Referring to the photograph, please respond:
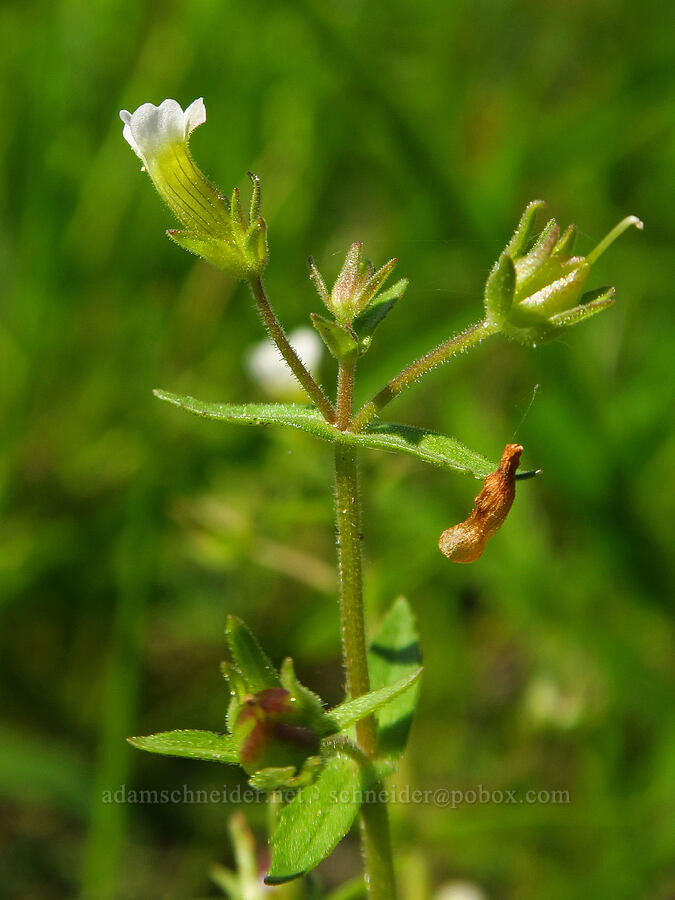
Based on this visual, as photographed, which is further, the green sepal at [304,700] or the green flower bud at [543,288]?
the green flower bud at [543,288]

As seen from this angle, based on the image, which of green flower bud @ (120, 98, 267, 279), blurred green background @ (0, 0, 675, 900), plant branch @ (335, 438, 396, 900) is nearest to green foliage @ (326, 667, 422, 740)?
plant branch @ (335, 438, 396, 900)

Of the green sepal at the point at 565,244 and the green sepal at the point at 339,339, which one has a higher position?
the green sepal at the point at 565,244

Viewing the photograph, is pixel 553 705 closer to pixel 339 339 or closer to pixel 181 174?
pixel 339 339

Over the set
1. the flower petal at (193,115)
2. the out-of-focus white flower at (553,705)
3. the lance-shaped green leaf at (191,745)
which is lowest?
the out-of-focus white flower at (553,705)

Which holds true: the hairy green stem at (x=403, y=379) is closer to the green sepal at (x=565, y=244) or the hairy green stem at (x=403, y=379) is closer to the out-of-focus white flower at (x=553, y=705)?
the green sepal at (x=565, y=244)

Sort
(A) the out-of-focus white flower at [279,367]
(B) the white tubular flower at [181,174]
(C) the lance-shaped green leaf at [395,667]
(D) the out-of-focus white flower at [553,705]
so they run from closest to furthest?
(B) the white tubular flower at [181,174]
(C) the lance-shaped green leaf at [395,667]
(D) the out-of-focus white flower at [553,705]
(A) the out-of-focus white flower at [279,367]

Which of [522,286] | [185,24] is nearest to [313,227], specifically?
[185,24]

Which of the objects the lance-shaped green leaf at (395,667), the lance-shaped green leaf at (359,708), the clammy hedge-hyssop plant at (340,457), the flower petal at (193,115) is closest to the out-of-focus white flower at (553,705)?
the lance-shaped green leaf at (395,667)
